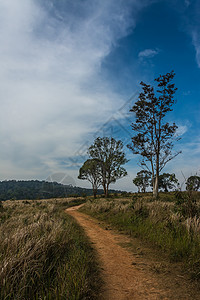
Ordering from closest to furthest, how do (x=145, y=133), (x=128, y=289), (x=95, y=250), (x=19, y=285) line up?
(x=19, y=285)
(x=128, y=289)
(x=95, y=250)
(x=145, y=133)

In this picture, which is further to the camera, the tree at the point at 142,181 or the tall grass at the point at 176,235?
the tree at the point at 142,181

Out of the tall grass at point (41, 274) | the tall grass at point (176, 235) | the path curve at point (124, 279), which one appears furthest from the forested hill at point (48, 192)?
the tall grass at point (41, 274)

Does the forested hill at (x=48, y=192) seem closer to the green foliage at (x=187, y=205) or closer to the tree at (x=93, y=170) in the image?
the tree at (x=93, y=170)

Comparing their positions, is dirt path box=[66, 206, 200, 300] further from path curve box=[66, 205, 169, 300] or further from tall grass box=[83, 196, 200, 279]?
tall grass box=[83, 196, 200, 279]

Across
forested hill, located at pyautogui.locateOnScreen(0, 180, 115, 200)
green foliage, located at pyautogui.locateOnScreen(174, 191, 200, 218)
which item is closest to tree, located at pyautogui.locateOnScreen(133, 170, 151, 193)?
forested hill, located at pyautogui.locateOnScreen(0, 180, 115, 200)

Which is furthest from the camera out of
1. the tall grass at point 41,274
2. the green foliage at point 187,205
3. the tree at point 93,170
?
the tree at point 93,170

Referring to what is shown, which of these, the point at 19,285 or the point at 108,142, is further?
the point at 108,142

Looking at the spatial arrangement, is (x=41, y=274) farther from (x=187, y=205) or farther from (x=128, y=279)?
(x=187, y=205)

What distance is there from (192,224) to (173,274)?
5.74 ft

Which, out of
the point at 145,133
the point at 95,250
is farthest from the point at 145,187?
the point at 95,250

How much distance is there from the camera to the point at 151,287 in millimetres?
3213

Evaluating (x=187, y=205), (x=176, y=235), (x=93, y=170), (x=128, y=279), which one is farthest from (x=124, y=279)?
(x=93, y=170)

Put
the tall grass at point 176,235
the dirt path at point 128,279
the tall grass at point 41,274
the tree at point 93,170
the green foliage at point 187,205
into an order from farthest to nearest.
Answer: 1. the tree at point 93,170
2. the green foliage at point 187,205
3. the tall grass at point 176,235
4. the dirt path at point 128,279
5. the tall grass at point 41,274

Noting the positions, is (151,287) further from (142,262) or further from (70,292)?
(70,292)
